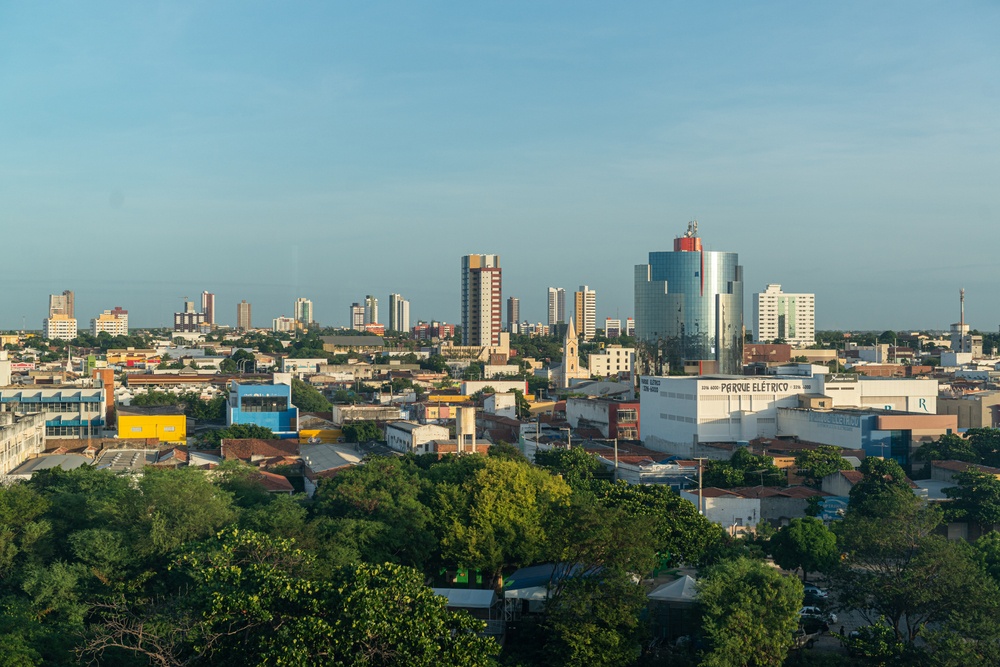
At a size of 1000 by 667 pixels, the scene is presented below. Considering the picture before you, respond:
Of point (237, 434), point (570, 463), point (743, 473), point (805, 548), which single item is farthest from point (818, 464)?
point (237, 434)

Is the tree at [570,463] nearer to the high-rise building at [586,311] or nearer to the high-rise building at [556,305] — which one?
the high-rise building at [586,311]

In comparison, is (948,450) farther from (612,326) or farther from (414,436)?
(612,326)

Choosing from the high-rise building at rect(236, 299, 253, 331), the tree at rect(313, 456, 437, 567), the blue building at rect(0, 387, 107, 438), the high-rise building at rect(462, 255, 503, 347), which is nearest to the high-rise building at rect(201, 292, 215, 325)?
the high-rise building at rect(236, 299, 253, 331)

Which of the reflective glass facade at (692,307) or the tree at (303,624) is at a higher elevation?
the reflective glass facade at (692,307)

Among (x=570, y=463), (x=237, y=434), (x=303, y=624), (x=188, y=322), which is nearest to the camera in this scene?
(x=303, y=624)

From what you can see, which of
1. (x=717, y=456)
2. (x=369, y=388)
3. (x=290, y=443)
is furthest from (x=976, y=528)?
(x=369, y=388)

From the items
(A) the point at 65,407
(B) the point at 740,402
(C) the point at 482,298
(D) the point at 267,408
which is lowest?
(D) the point at 267,408

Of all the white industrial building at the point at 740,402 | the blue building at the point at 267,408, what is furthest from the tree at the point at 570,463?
the blue building at the point at 267,408
